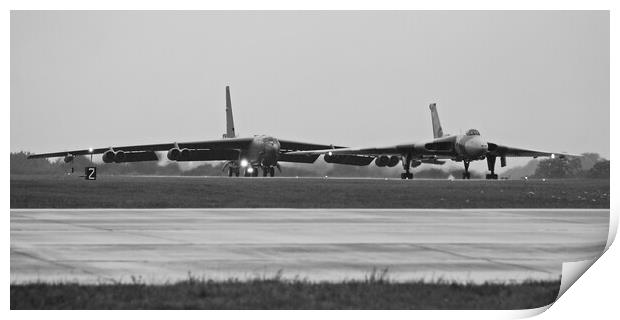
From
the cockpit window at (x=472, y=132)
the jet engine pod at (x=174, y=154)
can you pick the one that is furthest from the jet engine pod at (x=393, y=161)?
the jet engine pod at (x=174, y=154)

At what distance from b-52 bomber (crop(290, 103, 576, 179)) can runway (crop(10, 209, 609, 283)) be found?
36.1m

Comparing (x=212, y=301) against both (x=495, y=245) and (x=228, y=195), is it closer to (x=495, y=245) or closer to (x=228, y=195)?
(x=495, y=245)

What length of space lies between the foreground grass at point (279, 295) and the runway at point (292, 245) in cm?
58

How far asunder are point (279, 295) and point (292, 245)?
4.78 m

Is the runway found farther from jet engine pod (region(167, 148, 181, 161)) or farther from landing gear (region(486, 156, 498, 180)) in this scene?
jet engine pod (region(167, 148, 181, 161))

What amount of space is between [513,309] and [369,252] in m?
4.18

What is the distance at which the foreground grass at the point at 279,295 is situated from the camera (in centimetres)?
1066

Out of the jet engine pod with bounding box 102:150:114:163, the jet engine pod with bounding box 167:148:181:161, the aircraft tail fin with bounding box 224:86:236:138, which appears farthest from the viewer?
the aircraft tail fin with bounding box 224:86:236:138

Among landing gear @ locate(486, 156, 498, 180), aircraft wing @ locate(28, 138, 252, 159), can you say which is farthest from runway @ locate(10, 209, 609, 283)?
aircraft wing @ locate(28, 138, 252, 159)

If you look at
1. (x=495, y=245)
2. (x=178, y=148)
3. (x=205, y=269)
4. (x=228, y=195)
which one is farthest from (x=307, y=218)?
(x=178, y=148)

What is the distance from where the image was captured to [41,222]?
20.4m

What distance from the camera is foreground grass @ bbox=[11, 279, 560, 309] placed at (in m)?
10.7

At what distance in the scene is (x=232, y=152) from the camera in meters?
71.7

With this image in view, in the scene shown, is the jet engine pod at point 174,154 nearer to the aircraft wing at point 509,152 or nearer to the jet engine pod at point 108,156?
the jet engine pod at point 108,156
